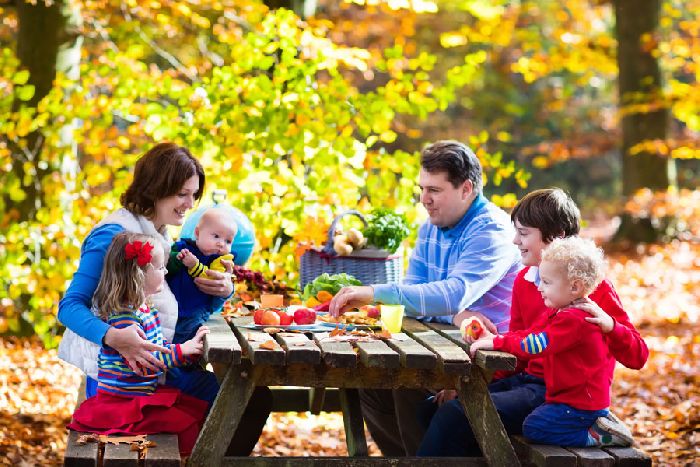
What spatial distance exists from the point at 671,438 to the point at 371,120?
260 centimetres

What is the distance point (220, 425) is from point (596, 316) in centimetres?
125

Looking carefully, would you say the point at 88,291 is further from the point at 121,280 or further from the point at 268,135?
the point at 268,135

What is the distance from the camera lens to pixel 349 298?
400cm

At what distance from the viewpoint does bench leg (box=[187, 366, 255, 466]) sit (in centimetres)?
327

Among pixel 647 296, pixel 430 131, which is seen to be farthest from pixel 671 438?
pixel 430 131


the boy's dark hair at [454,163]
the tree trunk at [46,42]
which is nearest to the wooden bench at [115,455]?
the boy's dark hair at [454,163]

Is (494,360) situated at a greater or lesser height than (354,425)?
greater

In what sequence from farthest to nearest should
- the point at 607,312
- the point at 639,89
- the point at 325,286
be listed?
1. the point at 639,89
2. the point at 325,286
3. the point at 607,312

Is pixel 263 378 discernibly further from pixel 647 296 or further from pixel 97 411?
pixel 647 296

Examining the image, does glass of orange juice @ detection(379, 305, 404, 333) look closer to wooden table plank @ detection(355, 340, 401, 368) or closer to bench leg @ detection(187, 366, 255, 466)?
wooden table plank @ detection(355, 340, 401, 368)

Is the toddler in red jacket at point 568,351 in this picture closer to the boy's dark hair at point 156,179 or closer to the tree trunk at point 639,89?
the boy's dark hair at point 156,179

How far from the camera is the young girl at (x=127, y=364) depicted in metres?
3.54

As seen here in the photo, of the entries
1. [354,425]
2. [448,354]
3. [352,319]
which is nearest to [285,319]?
[352,319]

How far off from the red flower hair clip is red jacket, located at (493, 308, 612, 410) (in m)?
1.24
